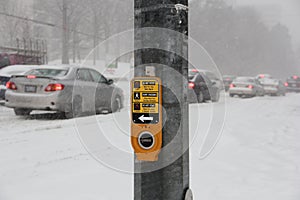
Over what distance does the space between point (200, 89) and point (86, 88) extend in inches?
270

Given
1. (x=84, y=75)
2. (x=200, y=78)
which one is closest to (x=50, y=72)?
(x=84, y=75)

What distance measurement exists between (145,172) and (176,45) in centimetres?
71

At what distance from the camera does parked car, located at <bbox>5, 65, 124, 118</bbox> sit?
358 inches

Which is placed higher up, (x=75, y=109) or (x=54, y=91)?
(x=54, y=91)

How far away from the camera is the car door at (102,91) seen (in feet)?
35.2

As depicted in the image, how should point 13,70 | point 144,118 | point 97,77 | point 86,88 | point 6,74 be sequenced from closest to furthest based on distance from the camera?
point 144,118 < point 86,88 < point 97,77 < point 6,74 < point 13,70

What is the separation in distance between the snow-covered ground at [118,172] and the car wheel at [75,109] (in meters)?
2.11

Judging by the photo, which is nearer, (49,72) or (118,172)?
(118,172)

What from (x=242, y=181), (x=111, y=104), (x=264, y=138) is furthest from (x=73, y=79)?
(x=242, y=181)

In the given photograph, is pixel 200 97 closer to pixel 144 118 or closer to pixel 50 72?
pixel 50 72

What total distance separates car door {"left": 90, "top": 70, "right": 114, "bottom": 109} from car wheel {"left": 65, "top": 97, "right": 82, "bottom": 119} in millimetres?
831

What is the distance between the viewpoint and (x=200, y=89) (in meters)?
15.9

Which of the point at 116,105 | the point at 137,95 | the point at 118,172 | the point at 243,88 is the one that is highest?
the point at 243,88

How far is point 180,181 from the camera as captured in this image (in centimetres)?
202
